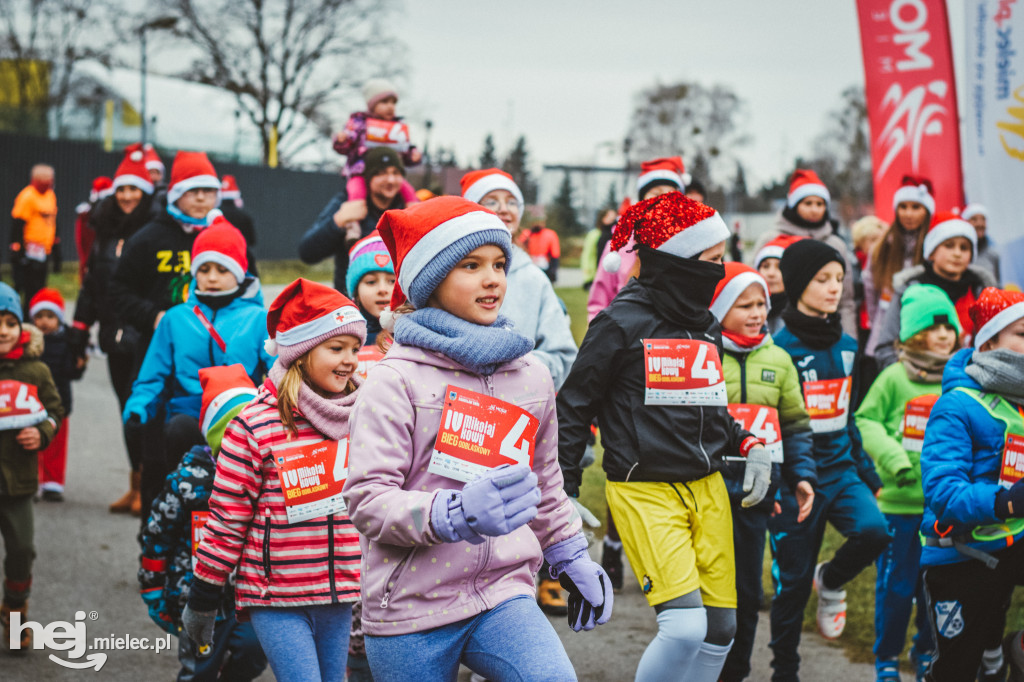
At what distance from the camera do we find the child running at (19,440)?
17.3ft

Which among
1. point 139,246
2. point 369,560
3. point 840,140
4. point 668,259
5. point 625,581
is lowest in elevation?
point 625,581

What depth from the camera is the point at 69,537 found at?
7.18 m

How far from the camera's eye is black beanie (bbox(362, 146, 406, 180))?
6.13 metres

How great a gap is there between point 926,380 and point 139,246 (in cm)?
452

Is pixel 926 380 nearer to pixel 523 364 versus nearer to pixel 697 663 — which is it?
pixel 697 663

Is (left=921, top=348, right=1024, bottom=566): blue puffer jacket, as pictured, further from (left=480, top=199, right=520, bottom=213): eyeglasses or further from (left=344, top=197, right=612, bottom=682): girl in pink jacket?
(left=480, top=199, right=520, bottom=213): eyeglasses

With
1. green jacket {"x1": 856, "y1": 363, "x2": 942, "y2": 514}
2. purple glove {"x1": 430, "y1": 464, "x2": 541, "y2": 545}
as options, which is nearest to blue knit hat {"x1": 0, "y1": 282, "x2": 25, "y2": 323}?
purple glove {"x1": 430, "y1": 464, "x2": 541, "y2": 545}

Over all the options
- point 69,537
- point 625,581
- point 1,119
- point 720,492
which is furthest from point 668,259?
point 1,119

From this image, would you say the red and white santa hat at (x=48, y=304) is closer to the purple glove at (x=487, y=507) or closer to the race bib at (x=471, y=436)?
the race bib at (x=471, y=436)

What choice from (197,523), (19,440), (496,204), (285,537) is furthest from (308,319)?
(19,440)

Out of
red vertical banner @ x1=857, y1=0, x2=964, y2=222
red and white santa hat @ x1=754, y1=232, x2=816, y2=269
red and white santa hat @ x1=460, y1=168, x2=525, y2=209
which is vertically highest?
red vertical banner @ x1=857, y1=0, x2=964, y2=222

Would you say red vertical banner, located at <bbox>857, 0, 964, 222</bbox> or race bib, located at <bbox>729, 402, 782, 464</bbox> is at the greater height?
red vertical banner, located at <bbox>857, 0, 964, 222</bbox>

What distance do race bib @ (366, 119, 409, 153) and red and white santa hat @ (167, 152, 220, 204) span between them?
1.06 metres

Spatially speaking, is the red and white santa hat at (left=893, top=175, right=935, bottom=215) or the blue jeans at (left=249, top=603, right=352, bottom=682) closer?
the blue jeans at (left=249, top=603, right=352, bottom=682)
